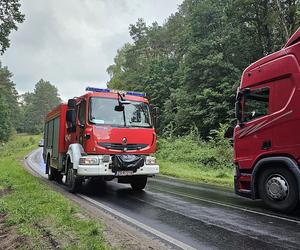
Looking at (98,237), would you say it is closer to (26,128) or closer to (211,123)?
(211,123)

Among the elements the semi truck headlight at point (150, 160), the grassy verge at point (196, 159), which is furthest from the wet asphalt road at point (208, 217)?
the grassy verge at point (196, 159)

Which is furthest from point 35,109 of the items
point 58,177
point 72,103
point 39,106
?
point 72,103

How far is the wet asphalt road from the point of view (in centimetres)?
567

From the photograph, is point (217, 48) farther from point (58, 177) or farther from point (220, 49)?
point (58, 177)

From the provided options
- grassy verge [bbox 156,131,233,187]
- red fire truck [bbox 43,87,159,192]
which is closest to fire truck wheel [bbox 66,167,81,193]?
red fire truck [bbox 43,87,159,192]

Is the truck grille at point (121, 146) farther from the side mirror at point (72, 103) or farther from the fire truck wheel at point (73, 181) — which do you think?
the side mirror at point (72, 103)

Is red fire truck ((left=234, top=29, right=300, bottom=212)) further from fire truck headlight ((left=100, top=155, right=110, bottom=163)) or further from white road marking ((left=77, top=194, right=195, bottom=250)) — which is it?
fire truck headlight ((left=100, top=155, right=110, bottom=163))

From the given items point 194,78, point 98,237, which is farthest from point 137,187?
point 194,78

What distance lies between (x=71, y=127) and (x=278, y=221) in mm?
7399

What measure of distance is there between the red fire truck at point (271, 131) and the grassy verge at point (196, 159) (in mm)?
5989

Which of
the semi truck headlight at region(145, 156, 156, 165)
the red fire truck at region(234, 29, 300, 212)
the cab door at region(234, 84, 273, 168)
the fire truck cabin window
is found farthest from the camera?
the semi truck headlight at region(145, 156, 156, 165)

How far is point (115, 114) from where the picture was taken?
1097 centimetres

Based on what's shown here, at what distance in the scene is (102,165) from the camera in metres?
10.4

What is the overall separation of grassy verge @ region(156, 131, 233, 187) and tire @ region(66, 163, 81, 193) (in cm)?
591
